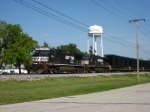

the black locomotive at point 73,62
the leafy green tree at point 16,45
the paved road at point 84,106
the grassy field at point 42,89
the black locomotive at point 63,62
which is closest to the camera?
the paved road at point 84,106

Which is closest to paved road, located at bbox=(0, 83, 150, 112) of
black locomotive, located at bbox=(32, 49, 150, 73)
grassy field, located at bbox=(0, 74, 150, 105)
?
grassy field, located at bbox=(0, 74, 150, 105)

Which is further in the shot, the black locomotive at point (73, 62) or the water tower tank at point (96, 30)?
the water tower tank at point (96, 30)

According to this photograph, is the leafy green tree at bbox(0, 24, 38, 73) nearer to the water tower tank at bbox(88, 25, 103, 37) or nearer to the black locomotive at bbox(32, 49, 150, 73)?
the black locomotive at bbox(32, 49, 150, 73)

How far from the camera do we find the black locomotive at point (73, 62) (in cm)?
3336

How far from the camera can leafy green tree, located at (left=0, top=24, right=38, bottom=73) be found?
2009 inches

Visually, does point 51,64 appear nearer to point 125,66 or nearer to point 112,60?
point 112,60

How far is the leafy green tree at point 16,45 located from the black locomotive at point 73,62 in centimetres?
1447

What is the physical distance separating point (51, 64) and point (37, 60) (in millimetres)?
2182

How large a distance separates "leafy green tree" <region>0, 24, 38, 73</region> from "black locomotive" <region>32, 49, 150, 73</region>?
1447 cm

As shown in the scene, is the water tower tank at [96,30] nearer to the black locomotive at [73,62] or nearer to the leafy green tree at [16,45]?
the black locomotive at [73,62]

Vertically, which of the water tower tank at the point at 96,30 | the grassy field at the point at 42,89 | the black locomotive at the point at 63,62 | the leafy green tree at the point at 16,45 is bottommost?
the grassy field at the point at 42,89

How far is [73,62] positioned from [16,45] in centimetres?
1731

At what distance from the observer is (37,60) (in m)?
33.3

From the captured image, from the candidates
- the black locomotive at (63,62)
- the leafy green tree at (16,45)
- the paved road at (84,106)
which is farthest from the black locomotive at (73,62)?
the paved road at (84,106)
